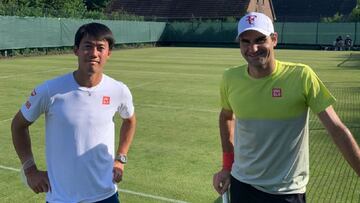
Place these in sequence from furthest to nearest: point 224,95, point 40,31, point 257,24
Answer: point 40,31 → point 224,95 → point 257,24

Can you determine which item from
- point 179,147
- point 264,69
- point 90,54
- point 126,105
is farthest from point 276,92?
point 179,147

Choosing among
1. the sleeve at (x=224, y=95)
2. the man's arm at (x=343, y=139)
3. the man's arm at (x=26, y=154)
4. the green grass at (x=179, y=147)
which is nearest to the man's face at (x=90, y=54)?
the man's arm at (x=26, y=154)

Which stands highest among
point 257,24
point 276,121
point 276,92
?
point 257,24

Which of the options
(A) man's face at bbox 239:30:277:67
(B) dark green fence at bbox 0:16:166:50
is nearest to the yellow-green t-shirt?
(A) man's face at bbox 239:30:277:67

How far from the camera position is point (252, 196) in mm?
3344

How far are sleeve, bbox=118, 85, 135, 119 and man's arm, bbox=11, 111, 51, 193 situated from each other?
666 mm

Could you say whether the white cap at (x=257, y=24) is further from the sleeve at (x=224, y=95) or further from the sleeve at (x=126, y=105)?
the sleeve at (x=126, y=105)

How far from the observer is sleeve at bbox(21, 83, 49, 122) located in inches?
127

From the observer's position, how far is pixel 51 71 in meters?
21.0

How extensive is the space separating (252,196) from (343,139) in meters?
0.78

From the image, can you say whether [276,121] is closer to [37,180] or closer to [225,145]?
[225,145]

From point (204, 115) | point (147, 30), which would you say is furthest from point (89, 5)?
point (204, 115)

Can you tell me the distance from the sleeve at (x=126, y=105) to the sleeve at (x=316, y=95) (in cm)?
130

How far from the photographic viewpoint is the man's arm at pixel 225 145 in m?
3.56
